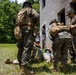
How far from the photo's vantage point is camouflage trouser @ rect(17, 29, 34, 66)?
771cm

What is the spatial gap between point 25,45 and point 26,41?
0.12 metres

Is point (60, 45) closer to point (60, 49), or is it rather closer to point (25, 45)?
point (60, 49)

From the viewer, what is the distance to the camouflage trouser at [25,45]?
771cm

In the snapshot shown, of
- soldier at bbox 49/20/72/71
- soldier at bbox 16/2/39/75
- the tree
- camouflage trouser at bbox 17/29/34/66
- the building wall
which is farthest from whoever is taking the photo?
the tree

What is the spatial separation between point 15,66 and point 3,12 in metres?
47.5

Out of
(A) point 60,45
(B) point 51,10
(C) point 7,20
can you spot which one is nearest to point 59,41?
(A) point 60,45

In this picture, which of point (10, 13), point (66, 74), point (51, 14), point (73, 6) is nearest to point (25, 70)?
point (66, 74)

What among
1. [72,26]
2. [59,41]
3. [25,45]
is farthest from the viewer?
[72,26]

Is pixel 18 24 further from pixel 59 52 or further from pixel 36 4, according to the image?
pixel 36 4

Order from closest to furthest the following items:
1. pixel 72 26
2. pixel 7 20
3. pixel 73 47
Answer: pixel 72 26
pixel 73 47
pixel 7 20

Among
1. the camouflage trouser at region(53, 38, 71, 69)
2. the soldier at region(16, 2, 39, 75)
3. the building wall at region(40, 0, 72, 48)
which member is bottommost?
the camouflage trouser at region(53, 38, 71, 69)

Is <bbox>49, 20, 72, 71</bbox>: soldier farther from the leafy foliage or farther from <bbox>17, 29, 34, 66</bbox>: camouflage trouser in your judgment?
→ the leafy foliage

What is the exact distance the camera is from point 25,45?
7840 mm

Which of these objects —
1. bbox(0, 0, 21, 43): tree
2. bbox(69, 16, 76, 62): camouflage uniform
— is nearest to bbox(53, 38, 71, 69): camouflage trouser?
bbox(69, 16, 76, 62): camouflage uniform
